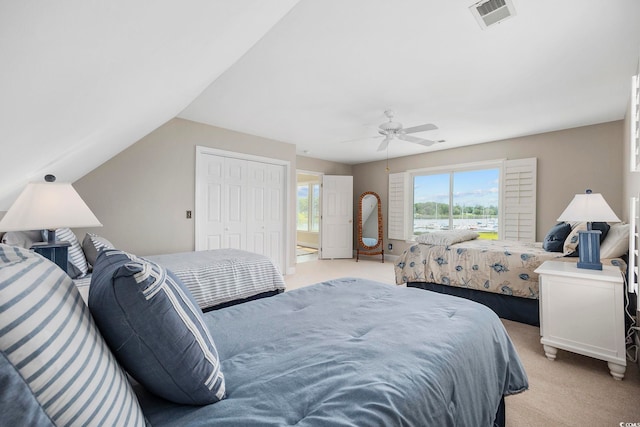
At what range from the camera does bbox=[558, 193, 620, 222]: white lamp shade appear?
2.23 m

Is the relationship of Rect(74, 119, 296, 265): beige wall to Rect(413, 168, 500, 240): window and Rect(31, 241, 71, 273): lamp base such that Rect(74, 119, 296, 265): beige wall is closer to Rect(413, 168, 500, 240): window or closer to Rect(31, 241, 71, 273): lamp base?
Rect(31, 241, 71, 273): lamp base

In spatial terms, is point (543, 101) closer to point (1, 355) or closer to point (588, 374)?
point (588, 374)

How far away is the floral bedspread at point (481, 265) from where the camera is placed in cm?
298

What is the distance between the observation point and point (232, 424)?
0.69m

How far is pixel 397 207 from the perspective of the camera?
6.57 metres

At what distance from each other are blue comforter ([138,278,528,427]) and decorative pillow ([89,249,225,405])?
6 centimetres

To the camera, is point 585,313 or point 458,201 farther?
point 458,201

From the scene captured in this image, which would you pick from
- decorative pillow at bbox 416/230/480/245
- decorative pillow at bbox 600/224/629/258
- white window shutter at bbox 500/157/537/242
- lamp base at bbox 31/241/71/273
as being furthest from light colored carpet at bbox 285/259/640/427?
white window shutter at bbox 500/157/537/242

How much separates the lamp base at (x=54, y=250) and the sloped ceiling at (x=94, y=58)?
1.18ft

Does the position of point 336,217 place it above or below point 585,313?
above

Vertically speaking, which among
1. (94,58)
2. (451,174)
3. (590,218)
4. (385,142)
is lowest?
(590,218)

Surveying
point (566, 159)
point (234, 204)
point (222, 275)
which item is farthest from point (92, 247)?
point (566, 159)

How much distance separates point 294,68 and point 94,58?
1875 mm

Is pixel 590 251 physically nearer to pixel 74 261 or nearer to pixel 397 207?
pixel 74 261
